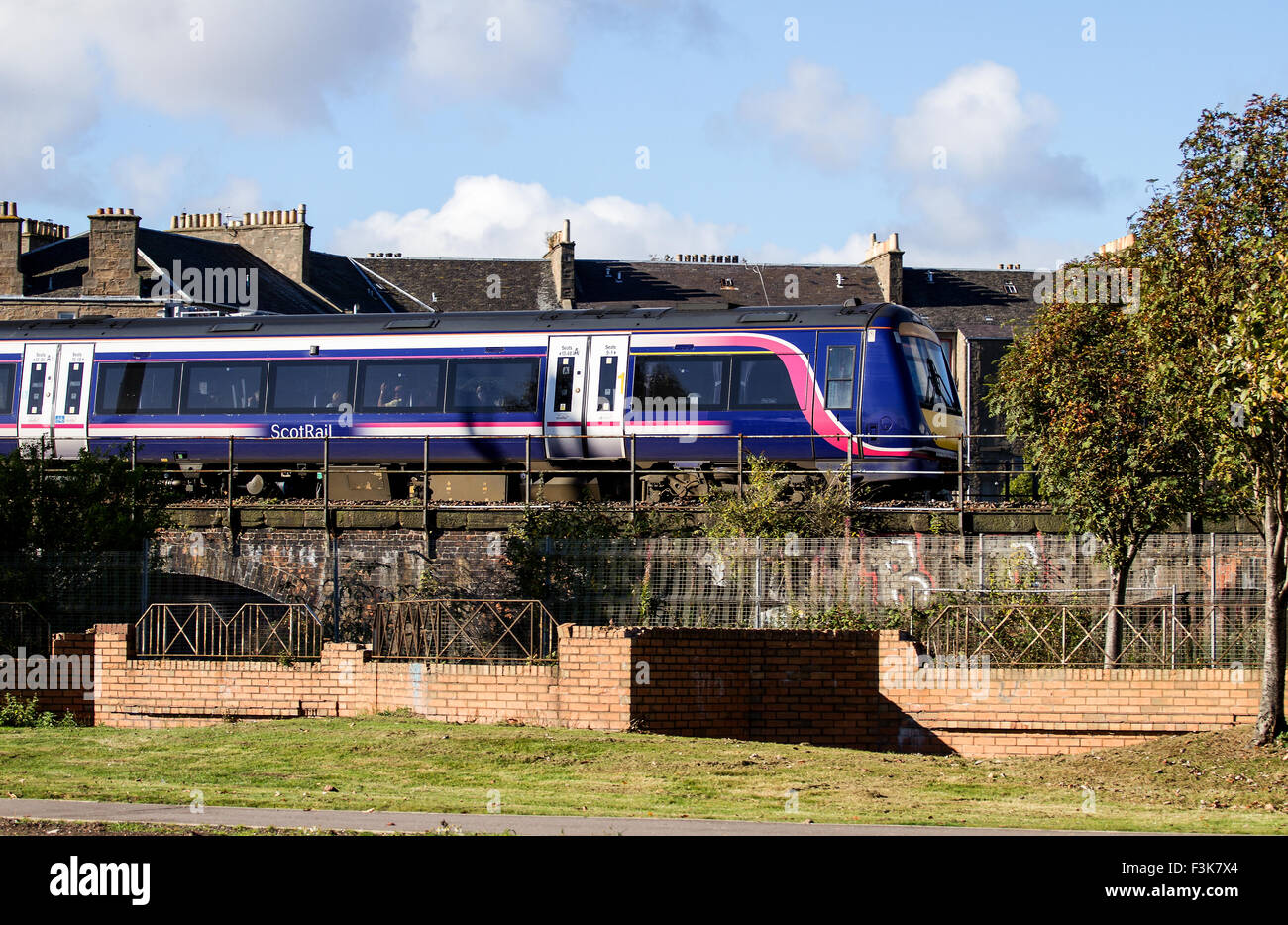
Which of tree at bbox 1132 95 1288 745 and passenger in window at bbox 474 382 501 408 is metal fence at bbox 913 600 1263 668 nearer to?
tree at bbox 1132 95 1288 745

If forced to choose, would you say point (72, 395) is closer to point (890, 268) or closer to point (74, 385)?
point (74, 385)

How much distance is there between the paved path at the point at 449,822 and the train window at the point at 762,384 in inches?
497

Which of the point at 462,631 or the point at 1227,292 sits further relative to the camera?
the point at 462,631

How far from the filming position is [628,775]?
11523 millimetres

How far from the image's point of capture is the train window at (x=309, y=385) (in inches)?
921

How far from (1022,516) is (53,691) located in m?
12.1

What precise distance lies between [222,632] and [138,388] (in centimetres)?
897

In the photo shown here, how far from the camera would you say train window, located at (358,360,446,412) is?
22984 millimetres

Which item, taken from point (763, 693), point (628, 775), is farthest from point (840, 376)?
point (628, 775)

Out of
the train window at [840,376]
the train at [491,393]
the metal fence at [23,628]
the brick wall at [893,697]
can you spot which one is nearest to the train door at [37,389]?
the train at [491,393]

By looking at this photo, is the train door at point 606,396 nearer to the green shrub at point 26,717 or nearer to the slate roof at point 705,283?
the green shrub at point 26,717

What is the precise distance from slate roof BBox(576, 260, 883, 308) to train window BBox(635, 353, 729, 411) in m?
28.1
